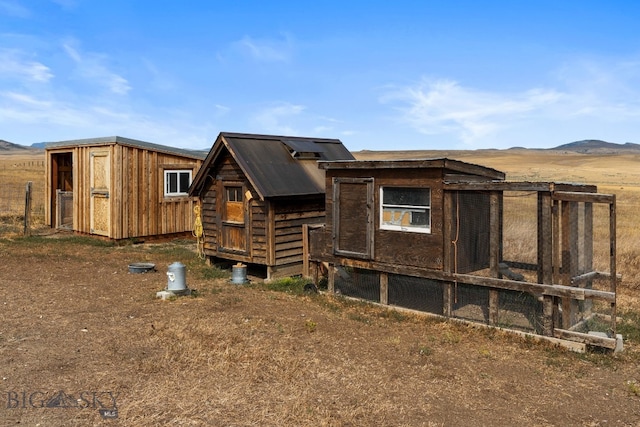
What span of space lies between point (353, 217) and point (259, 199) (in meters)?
3.38

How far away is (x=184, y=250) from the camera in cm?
1952

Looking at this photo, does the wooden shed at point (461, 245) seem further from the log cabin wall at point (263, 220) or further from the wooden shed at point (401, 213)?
the log cabin wall at point (263, 220)

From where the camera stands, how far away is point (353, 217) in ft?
40.0

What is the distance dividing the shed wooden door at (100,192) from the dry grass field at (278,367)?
8115mm

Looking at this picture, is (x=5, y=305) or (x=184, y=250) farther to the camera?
(x=184, y=250)

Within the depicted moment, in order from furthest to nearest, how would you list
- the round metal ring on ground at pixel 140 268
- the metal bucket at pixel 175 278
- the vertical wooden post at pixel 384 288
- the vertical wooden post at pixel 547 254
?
the round metal ring on ground at pixel 140 268, the metal bucket at pixel 175 278, the vertical wooden post at pixel 384 288, the vertical wooden post at pixel 547 254

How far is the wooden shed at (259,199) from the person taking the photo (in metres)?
14.5

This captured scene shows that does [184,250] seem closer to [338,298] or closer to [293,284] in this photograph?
[293,284]

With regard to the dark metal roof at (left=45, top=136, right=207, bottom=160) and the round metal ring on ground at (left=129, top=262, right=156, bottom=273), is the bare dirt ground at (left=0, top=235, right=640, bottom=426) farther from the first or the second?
the dark metal roof at (left=45, top=136, right=207, bottom=160)

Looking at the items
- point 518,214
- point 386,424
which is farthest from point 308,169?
point 518,214

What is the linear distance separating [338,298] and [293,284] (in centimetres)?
182

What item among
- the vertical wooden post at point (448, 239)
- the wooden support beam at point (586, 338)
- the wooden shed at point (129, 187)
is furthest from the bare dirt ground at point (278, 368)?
the wooden shed at point (129, 187)

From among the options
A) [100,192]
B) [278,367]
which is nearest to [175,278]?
[278,367]

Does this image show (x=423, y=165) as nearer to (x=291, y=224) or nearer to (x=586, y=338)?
(x=586, y=338)
